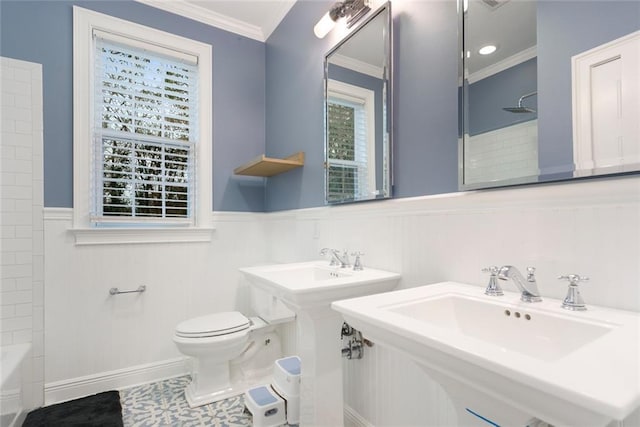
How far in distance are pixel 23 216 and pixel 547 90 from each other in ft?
8.69

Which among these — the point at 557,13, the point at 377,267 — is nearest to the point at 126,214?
the point at 377,267

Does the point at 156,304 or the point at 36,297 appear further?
the point at 156,304

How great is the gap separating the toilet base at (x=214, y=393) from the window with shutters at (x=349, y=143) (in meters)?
1.35

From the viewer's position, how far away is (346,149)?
1805 millimetres

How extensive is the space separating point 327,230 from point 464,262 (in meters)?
0.92

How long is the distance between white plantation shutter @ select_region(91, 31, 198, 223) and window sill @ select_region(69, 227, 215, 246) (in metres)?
0.09

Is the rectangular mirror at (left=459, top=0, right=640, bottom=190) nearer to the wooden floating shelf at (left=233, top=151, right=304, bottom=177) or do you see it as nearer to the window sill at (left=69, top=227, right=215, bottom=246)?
the wooden floating shelf at (left=233, top=151, right=304, bottom=177)

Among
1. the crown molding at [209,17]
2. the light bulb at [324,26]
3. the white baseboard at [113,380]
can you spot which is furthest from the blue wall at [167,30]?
the white baseboard at [113,380]

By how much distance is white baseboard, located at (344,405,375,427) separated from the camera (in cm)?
154

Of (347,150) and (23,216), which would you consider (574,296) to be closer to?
(347,150)

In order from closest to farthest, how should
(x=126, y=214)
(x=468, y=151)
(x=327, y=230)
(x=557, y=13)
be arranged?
1. (x=557, y=13)
2. (x=468, y=151)
3. (x=327, y=230)
4. (x=126, y=214)

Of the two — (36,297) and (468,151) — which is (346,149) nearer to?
(468,151)

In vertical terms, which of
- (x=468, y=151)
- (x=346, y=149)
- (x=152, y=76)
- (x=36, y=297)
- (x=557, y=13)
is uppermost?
(x=152, y=76)

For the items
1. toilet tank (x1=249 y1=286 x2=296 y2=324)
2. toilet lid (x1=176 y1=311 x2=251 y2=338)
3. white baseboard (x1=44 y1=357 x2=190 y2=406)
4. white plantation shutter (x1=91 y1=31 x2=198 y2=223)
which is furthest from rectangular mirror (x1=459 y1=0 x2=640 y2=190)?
white baseboard (x1=44 y1=357 x2=190 y2=406)
